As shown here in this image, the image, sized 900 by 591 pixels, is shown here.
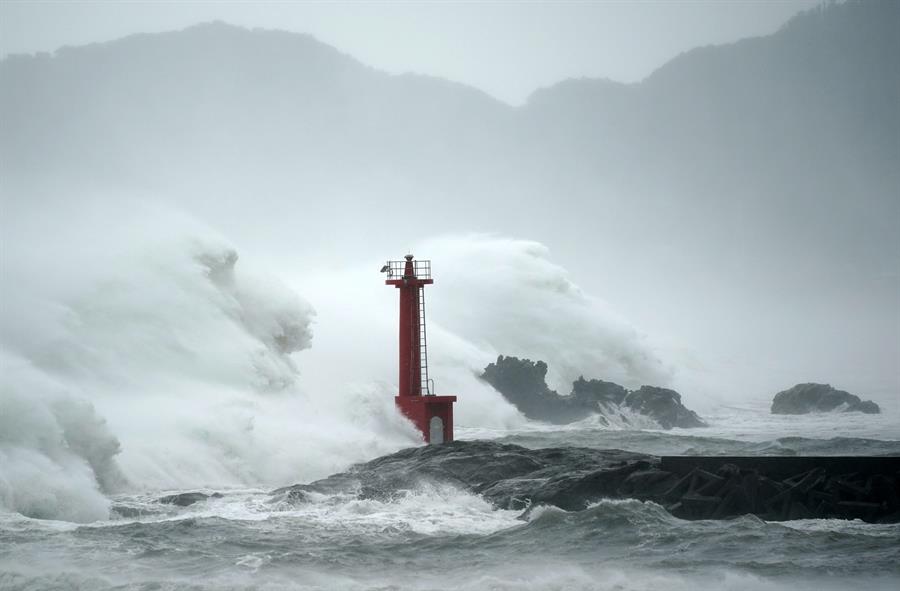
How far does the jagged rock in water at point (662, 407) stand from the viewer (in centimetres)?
2873

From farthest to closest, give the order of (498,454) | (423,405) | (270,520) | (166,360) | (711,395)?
Result: (711,395), (423,405), (166,360), (498,454), (270,520)

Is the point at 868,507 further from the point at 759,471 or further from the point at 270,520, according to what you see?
the point at 270,520

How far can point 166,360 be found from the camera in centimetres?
1714

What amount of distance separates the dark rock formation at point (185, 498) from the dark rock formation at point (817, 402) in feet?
85.3

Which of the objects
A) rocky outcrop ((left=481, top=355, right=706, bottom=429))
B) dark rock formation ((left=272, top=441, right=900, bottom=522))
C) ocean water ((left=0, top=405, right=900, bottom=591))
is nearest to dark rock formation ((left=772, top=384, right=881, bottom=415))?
rocky outcrop ((left=481, top=355, right=706, bottom=429))

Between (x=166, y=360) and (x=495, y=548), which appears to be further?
(x=166, y=360)

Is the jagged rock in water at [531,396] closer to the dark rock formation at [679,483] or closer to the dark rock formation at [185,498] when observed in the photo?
the dark rock formation at [679,483]

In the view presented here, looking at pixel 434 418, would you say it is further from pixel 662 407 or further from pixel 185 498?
pixel 662 407

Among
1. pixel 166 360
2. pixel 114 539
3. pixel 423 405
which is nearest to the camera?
pixel 114 539

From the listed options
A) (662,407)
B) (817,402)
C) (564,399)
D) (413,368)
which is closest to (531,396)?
(564,399)

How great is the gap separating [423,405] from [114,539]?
31.8 ft

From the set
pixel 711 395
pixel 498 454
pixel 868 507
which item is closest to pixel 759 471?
pixel 868 507

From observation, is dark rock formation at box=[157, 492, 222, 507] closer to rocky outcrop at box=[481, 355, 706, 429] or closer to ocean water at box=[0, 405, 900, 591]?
ocean water at box=[0, 405, 900, 591]

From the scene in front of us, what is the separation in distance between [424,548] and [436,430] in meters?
9.27
